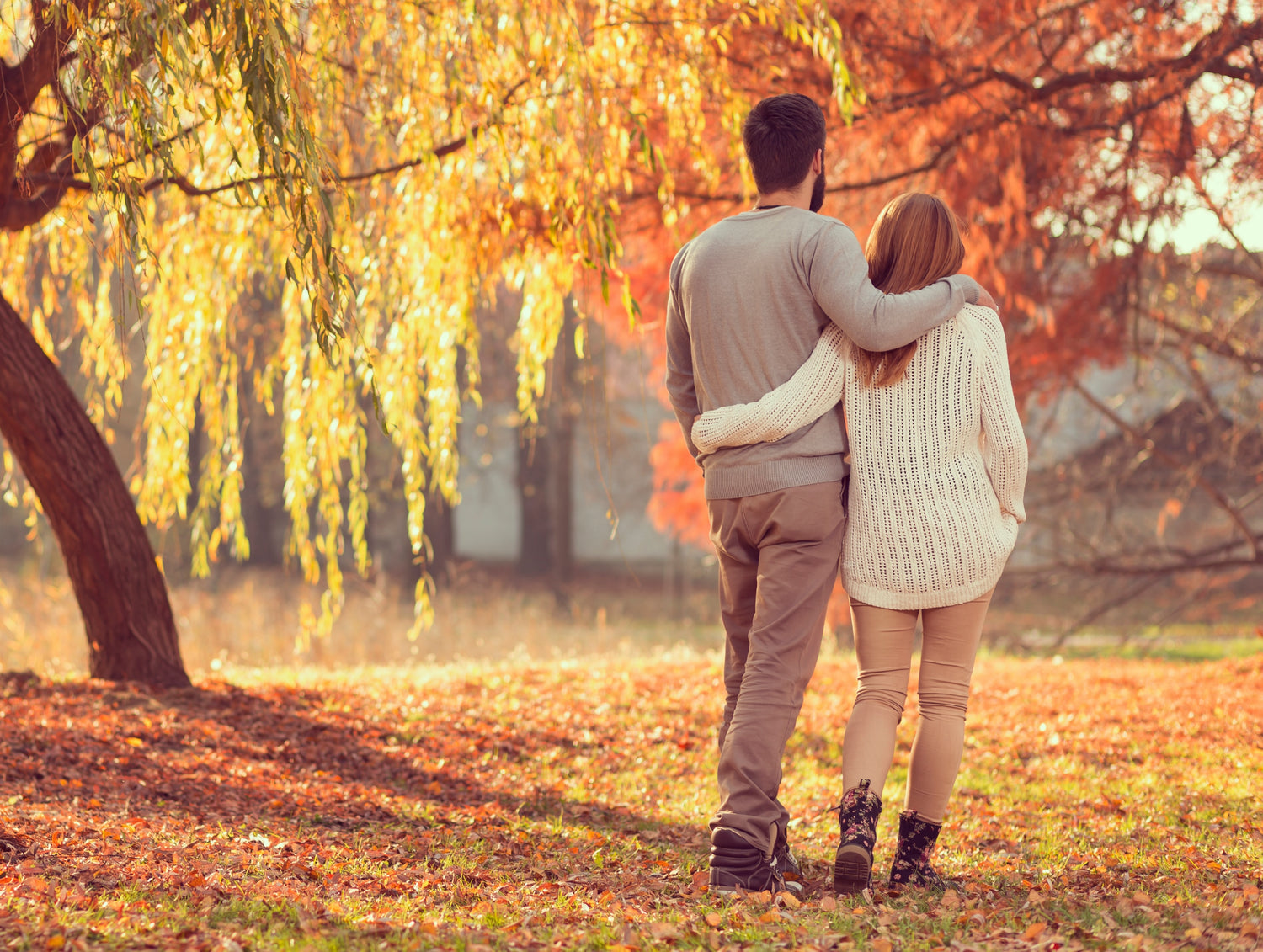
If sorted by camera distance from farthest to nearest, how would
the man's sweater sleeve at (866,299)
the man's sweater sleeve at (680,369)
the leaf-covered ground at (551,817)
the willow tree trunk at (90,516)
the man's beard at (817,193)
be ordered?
1. the willow tree trunk at (90,516)
2. the man's sweater sleeve at (680,369)
3. the man's beard at (817,193)
4. the man's sweater sleeve at (866,299)
5. the leaf-covered ground at (551,817)

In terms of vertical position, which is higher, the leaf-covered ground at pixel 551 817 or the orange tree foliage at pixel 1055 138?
the orange tree foliage at pixel 1055 138

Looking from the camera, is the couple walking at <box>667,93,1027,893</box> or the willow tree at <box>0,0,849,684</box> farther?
the willow tree at <box>0,0,849,684</box>

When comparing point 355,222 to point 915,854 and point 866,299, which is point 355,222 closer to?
point 866,299

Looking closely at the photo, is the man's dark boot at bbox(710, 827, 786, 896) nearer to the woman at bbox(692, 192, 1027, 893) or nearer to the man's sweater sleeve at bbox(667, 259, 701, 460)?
the woman at bbox(692, 192, 1027, 893)

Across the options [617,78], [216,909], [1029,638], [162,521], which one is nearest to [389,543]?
[1029,638]

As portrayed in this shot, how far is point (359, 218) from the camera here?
17.3ft

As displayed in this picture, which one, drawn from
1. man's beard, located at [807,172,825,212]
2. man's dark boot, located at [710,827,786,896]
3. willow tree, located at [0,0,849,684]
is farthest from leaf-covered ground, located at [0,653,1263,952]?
man's beard, located at [807,172,825,212]

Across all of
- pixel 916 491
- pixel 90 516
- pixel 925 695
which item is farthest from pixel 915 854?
pixel 90 516

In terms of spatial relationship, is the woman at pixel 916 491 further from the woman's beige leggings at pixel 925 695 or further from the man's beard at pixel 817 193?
the man's beard at pixel 817 193

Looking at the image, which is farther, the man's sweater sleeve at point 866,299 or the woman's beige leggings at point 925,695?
the woman's beige leggings at point 925,695

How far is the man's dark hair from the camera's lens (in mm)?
2564

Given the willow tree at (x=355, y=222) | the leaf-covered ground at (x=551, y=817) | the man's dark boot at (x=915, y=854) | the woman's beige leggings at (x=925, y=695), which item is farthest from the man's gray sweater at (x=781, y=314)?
the willow tree at (x=355, y=222)

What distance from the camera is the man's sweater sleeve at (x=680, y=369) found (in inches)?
110

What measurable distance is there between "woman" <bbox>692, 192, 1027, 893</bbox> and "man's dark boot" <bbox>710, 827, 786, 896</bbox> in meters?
0.16
